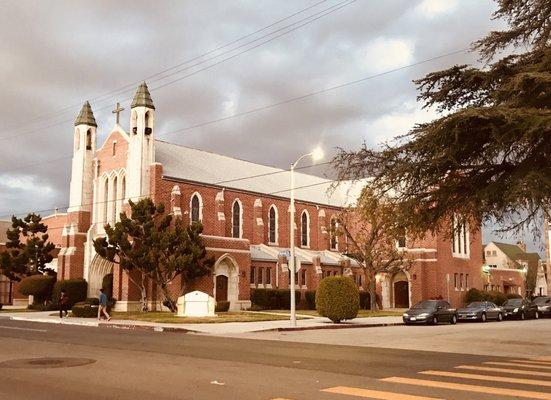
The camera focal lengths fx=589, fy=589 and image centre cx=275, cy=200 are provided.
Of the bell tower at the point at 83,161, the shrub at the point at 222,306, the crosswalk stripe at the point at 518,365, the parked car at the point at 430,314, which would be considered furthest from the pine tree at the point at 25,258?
the crosswalk stripe at the point at 518,365

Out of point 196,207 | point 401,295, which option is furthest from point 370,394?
point 401,295

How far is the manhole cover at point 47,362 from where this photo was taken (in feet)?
37.5

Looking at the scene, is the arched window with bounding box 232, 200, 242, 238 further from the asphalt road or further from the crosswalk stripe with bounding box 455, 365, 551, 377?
the crosswalk stripe with bounding box 455, 365, 551, 377

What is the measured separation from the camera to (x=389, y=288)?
5459 cm

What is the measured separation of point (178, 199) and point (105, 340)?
25.0 metres

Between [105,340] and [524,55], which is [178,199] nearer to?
[105,340]

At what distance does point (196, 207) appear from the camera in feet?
147

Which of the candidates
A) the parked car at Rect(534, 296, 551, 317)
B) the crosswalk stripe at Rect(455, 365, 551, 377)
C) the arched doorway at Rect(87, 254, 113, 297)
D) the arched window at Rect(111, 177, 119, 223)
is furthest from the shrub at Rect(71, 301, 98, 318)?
the parked car at Rect(534, 296, 551, 317)

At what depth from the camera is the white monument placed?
3186cm

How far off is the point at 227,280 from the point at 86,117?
17.6m

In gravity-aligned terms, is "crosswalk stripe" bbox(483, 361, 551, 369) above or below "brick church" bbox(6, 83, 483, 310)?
below

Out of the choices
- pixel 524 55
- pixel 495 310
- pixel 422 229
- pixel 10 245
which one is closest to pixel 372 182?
pixel 422 229

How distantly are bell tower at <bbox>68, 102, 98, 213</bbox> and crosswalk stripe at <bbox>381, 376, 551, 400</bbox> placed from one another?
39.8 meters

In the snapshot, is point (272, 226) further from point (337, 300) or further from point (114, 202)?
point (337, 300)
